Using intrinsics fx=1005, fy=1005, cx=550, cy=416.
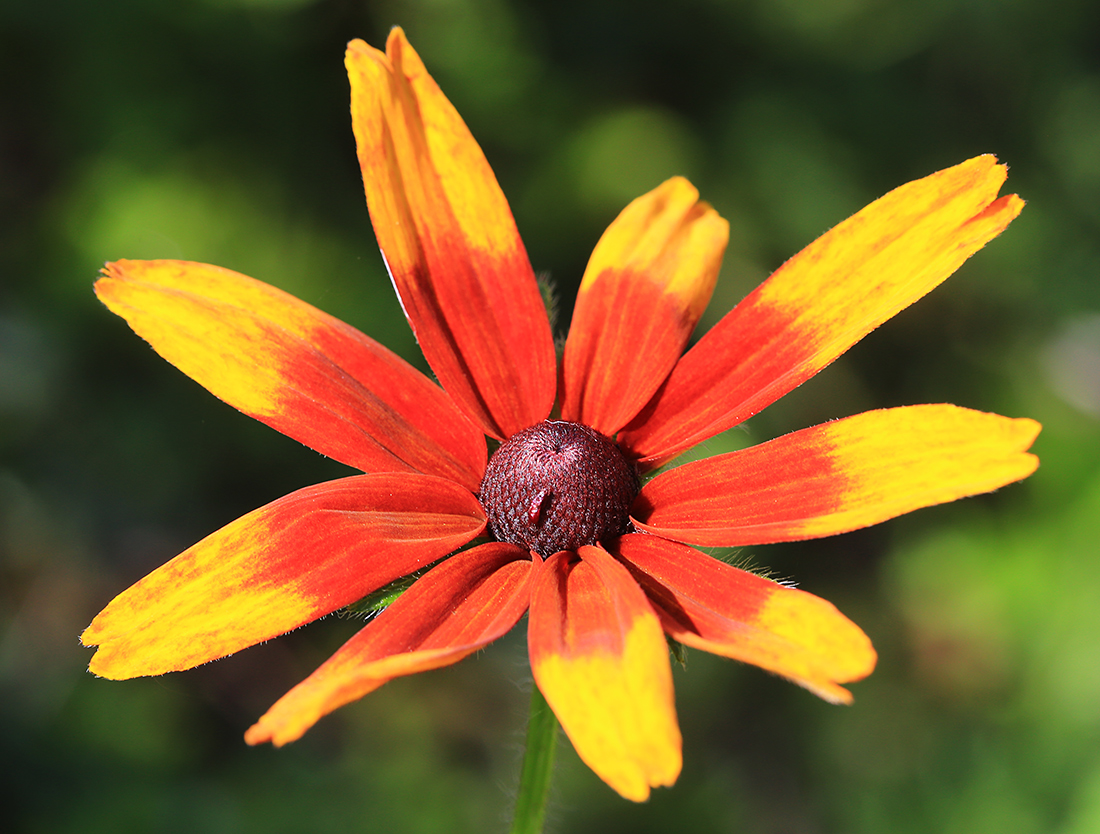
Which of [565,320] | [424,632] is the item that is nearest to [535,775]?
[424,632]

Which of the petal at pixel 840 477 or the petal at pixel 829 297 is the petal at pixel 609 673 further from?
the petal at pixel 829 297

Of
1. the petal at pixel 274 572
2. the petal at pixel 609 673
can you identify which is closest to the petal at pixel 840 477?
the petal at pixel 609 673

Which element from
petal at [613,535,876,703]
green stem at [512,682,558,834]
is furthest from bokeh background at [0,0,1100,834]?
petal at [613,535,876,703]

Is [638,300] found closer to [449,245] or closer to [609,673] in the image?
[449,245]

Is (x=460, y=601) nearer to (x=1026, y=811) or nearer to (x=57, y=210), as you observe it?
(x=1026, y=811)

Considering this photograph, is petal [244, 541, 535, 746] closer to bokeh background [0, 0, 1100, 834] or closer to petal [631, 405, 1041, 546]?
petal [631, 405, 1041, 546]
